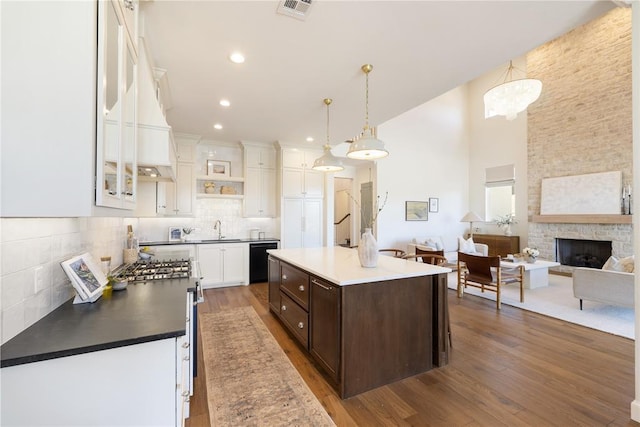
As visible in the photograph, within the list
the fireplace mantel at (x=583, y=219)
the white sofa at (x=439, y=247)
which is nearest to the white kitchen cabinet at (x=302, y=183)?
the white sofa at (x=439, y=247)

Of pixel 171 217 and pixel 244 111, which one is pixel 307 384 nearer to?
pixel 244 111

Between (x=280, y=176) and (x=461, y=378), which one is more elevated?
(x=280, y=176)

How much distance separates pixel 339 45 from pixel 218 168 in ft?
12.8

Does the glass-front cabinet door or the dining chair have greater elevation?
the glass-front cabinet door

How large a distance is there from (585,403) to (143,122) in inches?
141

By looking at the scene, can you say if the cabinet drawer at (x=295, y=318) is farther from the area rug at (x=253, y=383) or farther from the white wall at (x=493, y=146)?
the white wall at (x=493, y=146)

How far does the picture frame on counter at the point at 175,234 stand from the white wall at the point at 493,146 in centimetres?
825

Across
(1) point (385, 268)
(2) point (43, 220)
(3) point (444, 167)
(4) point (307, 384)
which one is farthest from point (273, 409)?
(3) point (444, 167)

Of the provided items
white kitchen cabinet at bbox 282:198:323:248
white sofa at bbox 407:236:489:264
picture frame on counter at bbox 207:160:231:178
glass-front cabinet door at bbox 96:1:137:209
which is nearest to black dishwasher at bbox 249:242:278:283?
white kitchen cabinet at bbox 282:198:323:248

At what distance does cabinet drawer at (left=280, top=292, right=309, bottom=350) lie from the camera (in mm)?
2595

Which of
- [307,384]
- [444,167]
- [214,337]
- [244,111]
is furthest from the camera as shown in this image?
[444,167]

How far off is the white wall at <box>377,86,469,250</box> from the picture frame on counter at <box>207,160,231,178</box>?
4.04m

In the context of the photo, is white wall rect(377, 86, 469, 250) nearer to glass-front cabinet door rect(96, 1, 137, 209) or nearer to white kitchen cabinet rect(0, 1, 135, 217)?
glass-front cabinet door rect(96, 1, 137, 209)

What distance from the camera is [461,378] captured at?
2260 millimetres
